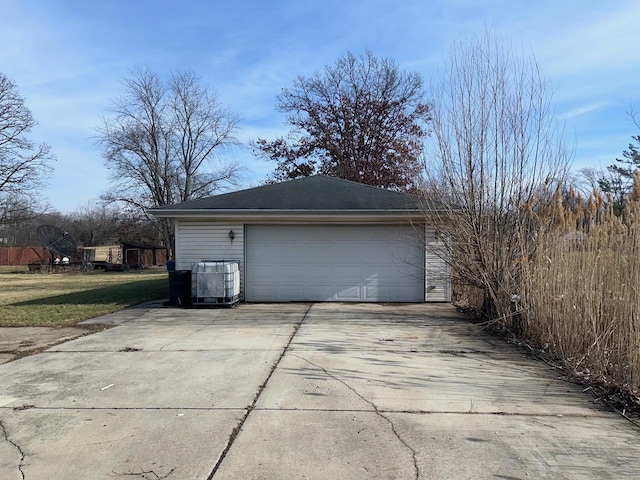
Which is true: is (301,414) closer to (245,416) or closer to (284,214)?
(245,416)

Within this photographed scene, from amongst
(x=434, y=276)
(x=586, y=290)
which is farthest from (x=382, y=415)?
(x=434, y=276)

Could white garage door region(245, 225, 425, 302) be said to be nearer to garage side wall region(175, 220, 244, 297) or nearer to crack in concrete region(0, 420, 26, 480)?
garage side wall region(175, 220, 244, 297)

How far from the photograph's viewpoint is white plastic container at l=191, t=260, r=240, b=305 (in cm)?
1178

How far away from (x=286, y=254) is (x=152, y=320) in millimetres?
4119

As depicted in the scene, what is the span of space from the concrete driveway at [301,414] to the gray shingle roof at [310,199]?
17.7ft

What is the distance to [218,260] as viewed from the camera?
12.8 metres

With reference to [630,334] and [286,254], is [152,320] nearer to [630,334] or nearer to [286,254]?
[286,254]

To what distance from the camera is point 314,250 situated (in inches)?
508

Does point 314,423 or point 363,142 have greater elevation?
point 363,142

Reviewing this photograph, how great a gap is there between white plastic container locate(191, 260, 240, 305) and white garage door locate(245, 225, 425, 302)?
3.99ft

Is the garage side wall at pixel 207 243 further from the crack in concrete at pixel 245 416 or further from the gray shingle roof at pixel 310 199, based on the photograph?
the crack in concrete at pixel 245 416

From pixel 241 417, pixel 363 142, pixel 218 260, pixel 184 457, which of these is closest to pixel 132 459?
pixel 184 457

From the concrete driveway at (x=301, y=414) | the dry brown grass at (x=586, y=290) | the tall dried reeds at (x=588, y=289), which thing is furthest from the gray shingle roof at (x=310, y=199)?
the concrete driveway at (x=301, y=414)

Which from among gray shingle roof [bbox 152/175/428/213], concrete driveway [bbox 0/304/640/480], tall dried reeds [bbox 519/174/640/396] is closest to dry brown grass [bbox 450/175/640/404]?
tall dried reeds [bbox 519/174/640/396]
